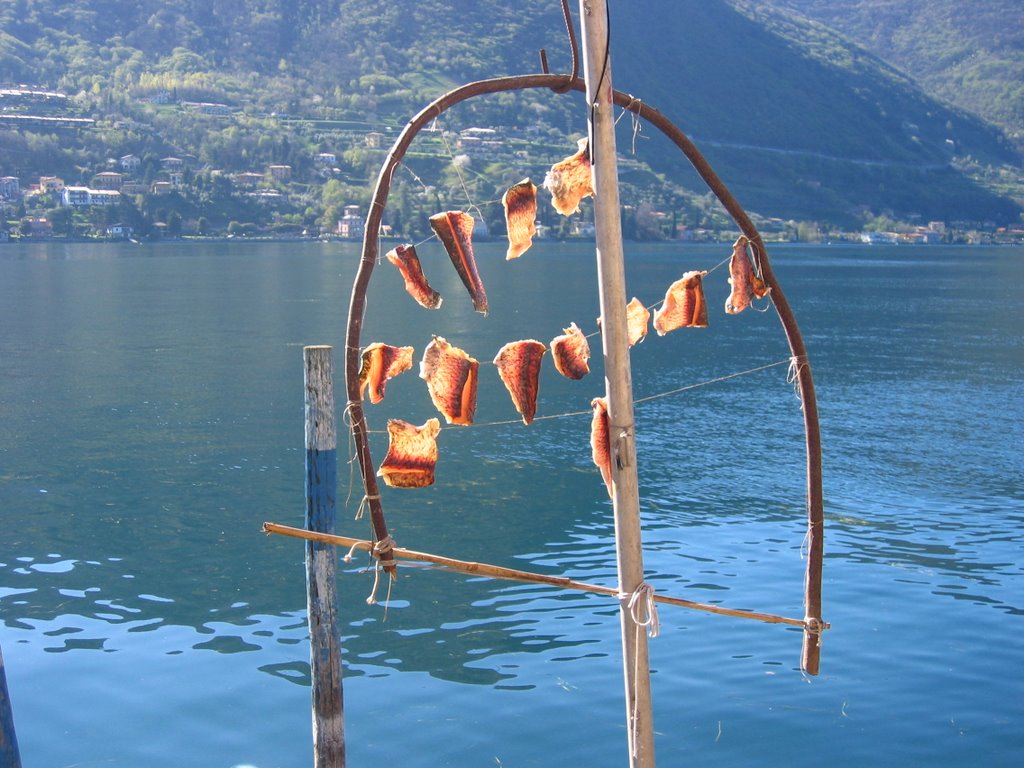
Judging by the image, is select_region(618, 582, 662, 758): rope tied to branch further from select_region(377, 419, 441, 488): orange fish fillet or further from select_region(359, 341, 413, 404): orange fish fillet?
select_region(359, 341, 413, 404): orange fish fillet

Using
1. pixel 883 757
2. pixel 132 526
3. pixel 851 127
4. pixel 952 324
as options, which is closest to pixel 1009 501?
pixel 883 757

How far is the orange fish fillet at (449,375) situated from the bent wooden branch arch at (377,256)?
40 cm

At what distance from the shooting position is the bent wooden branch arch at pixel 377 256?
15.8ft

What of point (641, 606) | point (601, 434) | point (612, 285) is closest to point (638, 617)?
point (641, 606)

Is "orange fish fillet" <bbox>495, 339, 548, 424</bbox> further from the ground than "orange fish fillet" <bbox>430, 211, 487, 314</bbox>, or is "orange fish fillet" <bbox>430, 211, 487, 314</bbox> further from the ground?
"orange fish fillet" <bbox>430, 211, 487, 314</bbox>

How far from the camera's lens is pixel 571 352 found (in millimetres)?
5406

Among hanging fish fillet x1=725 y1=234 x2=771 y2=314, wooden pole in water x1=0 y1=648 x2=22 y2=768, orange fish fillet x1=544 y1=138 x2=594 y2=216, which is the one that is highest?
orange fish fillet x1=544 y1=138 x2=594 y2=216

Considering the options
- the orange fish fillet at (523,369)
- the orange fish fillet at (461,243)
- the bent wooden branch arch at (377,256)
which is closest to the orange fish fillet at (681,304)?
the bent wooden branch arch at (377,256)

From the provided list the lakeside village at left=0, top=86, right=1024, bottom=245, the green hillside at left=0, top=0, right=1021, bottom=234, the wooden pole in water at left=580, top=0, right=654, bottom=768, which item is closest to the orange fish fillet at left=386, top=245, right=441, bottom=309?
the wooden pole in water at left=580, top=0, right=654, bottom=768

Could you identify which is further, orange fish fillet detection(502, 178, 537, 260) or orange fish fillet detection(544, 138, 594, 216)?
orange fish fillet detection(502, 178, 537, 260)

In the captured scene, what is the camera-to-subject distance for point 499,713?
32.8 feet

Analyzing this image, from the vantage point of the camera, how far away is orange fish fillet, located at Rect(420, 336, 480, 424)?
5.21 meters

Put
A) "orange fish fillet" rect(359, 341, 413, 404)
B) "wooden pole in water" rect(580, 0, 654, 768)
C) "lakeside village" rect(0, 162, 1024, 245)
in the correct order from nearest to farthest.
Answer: "wooden pole in water" rect(580, 0, 654, 768) → "orange fish fillet" rect(359, 341, 413, 404) → "lakeside village" rect(0, 162, 1024, 245)

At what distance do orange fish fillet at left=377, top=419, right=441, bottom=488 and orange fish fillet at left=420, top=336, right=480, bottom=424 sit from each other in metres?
0.14
